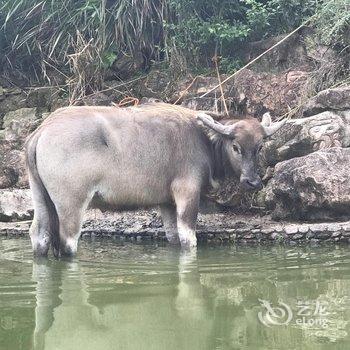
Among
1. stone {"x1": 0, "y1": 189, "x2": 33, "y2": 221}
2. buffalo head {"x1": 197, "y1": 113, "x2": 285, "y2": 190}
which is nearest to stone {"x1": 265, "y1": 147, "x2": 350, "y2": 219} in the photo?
buffalo head {"x1": 197, "y1": 113, "x2": 285, "y2": 190}

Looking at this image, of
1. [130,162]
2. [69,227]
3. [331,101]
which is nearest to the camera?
[69,227]

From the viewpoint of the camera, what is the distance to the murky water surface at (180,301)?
131 inches

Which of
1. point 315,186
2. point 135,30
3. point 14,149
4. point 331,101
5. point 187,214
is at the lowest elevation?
point 187,214

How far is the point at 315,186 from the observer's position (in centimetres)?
668

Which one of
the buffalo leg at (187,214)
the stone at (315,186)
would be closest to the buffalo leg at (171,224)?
the buffalo leg at (187,214)

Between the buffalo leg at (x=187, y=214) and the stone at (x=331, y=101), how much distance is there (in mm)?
2166

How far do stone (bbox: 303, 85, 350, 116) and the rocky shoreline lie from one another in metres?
1.51

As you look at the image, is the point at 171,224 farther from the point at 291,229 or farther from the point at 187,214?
the point at 291,229

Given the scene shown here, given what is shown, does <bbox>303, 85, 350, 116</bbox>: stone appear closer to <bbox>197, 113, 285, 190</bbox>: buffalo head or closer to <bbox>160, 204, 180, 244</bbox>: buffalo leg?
<bbox>197, 113, 285, 190</bbox>: buffalo head

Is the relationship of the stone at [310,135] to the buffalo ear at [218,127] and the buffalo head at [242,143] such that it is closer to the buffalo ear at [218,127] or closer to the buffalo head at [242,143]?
the buffalo head at [242,143]

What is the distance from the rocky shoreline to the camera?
6398 millimetres

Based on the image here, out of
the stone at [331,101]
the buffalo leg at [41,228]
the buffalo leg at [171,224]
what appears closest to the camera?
the buffalo leg at [41,228]

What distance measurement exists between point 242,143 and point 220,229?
1.01 metres

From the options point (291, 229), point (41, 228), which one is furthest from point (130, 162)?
point (291, 229)
